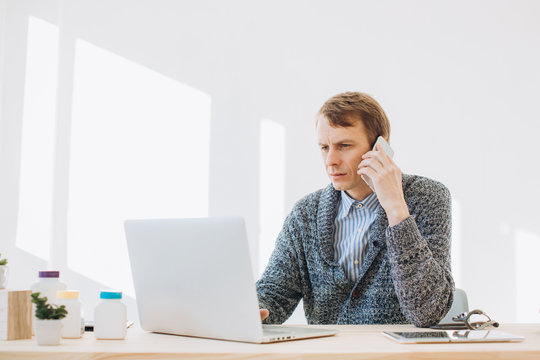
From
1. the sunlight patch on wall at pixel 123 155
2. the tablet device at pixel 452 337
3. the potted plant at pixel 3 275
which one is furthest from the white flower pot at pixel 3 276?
the sunlight patch on wall at pixel 123 155

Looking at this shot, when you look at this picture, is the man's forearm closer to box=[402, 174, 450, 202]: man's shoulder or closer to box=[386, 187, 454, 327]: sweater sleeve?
box=[386, 187, 454, 327]: sweater sleeve

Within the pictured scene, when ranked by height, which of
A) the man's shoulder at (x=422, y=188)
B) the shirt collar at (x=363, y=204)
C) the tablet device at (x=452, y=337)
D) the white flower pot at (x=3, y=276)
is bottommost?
the tablet device at (x=452, y=337)

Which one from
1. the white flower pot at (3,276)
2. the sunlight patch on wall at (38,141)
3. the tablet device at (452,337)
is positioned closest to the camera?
the tablet device at (452,337)

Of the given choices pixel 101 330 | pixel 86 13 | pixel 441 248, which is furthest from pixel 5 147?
pixel 441 248

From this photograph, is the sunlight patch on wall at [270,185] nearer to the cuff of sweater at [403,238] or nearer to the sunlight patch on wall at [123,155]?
the sunlight patch on wall at [123,155]

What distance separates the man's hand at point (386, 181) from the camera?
148 centimetres

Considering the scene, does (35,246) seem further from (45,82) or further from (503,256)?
(503,256)

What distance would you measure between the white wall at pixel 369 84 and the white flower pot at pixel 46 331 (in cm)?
188

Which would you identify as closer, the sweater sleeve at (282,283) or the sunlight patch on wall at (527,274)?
the sweater sleeve at (282,283)

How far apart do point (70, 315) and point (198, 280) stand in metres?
0.28

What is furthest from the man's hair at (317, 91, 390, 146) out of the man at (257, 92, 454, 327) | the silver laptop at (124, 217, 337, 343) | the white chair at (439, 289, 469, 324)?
the silver laptop at (124, 217, 337, 343)

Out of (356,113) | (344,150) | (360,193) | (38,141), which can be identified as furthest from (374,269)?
(38,141)

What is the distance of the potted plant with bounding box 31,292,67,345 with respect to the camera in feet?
3.60

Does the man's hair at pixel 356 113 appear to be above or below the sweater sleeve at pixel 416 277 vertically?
above
